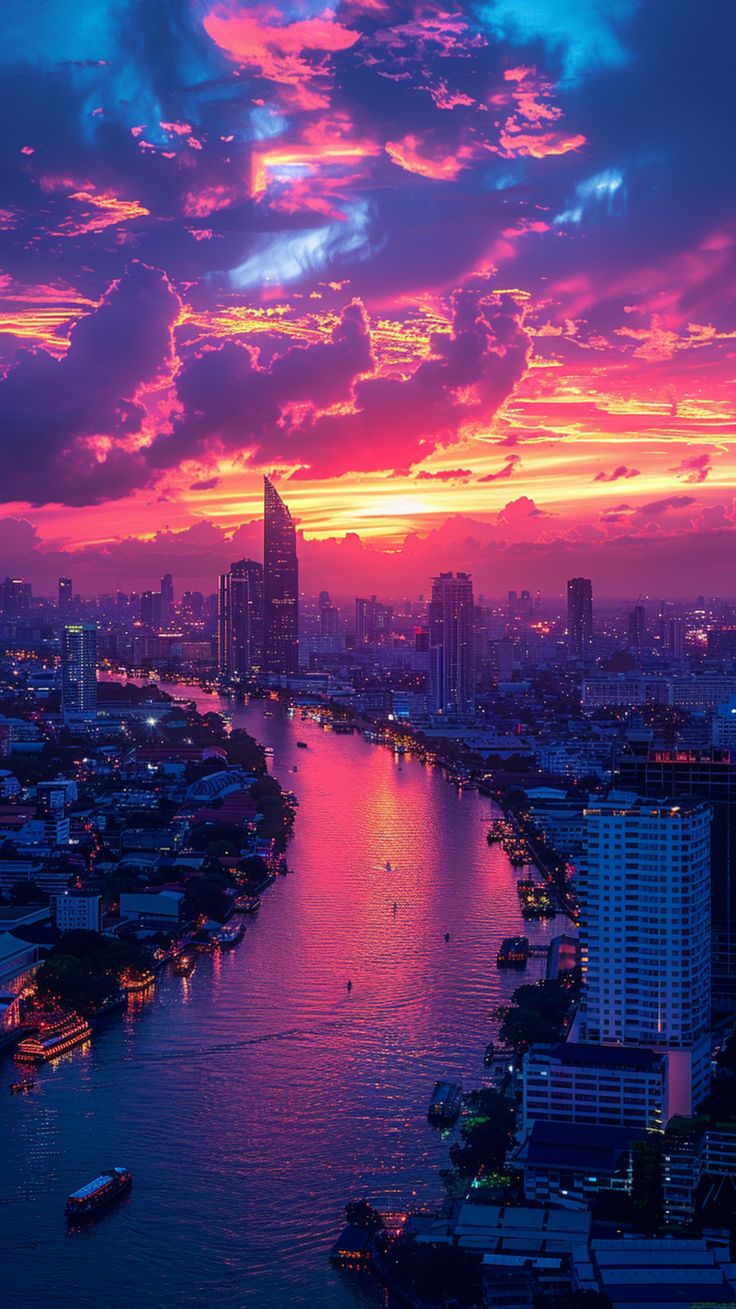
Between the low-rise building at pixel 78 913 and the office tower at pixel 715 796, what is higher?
the office tower at pixel 715 796

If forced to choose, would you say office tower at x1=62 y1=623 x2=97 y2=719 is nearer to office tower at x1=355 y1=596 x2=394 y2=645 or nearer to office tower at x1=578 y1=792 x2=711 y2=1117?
office tower at x1=578 y1=792 x2=711 y2=1117

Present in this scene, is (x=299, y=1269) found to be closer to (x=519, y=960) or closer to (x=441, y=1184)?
(x=441, y=1184)

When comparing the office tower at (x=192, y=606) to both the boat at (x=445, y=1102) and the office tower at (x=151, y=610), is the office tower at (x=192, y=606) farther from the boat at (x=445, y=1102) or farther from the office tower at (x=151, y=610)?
the boat at (x=445, y=1102)

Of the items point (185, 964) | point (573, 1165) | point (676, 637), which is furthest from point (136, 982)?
point (676, 637)

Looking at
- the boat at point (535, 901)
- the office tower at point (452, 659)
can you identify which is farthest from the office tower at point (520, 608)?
the boat at point (535, 901)

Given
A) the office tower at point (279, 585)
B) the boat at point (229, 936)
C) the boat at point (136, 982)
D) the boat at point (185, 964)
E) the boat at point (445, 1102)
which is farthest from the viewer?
the office tower at point (279, 585)

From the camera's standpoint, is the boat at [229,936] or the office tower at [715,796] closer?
the office tower at [715,796]
